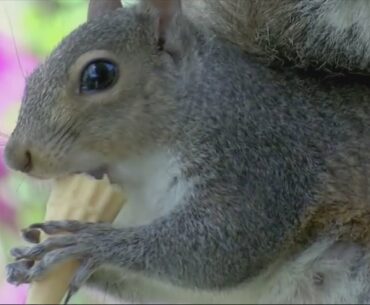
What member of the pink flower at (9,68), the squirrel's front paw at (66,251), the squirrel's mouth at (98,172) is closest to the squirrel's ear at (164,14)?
the squirrel's mouth at (98,172)

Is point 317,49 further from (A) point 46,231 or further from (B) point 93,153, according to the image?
(A) point 46,231

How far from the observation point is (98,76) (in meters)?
1.50

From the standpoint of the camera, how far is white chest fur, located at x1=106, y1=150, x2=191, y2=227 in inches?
60.0

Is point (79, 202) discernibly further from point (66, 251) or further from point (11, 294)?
point (11, 294)

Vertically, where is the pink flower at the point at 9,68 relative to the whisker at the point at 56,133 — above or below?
above

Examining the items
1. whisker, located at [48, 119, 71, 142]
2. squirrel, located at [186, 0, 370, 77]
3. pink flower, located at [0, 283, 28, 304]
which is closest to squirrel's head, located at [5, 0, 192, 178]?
whisker, located at [48, 119, 71, 142]

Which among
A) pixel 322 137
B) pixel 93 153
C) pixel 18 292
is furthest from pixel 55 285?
pixel 18 292

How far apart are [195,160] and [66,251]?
0.85ft

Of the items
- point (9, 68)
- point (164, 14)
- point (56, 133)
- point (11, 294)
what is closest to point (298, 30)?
point (164, 14)

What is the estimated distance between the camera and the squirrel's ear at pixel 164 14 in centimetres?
155

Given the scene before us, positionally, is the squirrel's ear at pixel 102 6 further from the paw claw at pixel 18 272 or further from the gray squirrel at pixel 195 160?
the paw claw at pixel 18 272

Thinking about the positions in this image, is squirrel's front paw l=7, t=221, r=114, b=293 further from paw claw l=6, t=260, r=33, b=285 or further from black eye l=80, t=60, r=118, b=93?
black eye l=80, t=60, r=118, b=93

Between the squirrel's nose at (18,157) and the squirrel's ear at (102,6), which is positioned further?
the squirrel's ear at (102,6)

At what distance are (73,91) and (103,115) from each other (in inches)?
2.3
